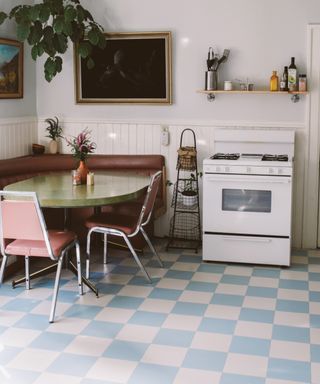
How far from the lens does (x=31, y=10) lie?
5.59m

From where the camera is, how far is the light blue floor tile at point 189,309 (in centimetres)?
430

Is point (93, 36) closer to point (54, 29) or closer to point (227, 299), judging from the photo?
point (54, 29)

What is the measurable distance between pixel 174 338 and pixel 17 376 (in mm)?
1009

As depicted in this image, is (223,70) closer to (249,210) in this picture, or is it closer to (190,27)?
(190,27)

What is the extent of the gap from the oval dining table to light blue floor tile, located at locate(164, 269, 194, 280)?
74 cm

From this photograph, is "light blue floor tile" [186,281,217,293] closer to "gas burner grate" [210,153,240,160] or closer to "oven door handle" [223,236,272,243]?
"oven door handle" [223,236,272,243]

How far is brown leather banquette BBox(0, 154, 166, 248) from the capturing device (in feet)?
18.7

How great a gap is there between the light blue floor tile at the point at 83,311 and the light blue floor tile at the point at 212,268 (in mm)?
1251

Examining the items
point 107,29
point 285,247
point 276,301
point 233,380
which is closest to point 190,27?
point 107,29

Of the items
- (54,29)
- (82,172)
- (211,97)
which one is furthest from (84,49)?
(82,172)

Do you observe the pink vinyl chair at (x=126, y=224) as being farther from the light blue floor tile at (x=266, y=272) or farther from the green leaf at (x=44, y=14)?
the green leaf at (x=44, y=14)

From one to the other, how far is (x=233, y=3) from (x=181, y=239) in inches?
92.6

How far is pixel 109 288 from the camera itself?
482 cm

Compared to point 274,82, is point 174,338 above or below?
below
